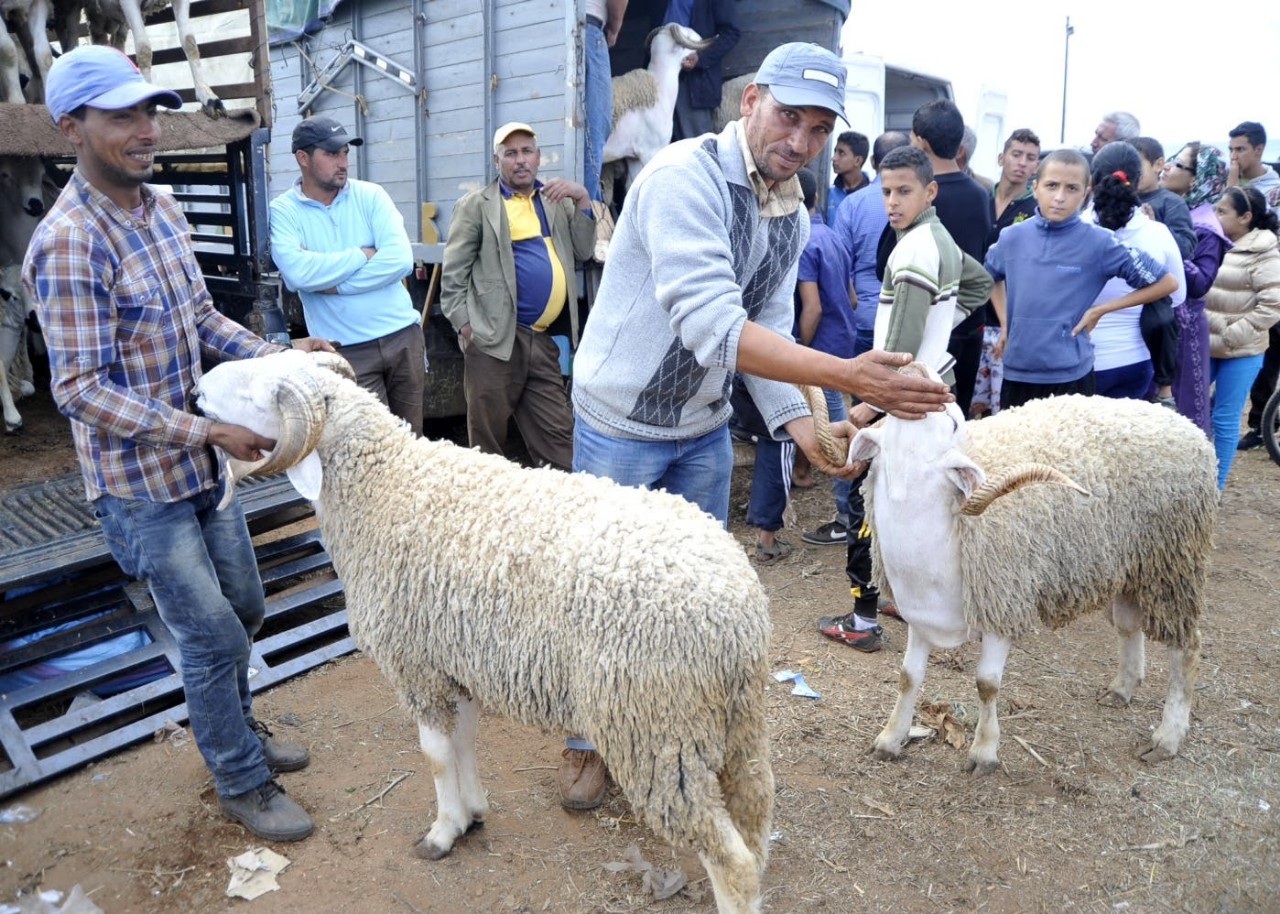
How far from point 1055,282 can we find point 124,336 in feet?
12.7

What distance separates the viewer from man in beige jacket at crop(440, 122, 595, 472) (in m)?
4.79

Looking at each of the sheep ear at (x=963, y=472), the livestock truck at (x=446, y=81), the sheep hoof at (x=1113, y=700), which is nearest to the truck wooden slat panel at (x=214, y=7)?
the livestock truck at (x=446, y=81)

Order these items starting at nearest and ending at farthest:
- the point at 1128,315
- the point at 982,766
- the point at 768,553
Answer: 1. the point at 982,766
2. the point at 1128,315
3. the point at 768,553

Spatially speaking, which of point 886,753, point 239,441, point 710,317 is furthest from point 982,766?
point 239,441

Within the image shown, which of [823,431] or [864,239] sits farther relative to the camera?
[864,239]

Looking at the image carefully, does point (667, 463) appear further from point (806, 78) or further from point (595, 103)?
point (595, 103)

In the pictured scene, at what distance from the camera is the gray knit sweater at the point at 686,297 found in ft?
7.08

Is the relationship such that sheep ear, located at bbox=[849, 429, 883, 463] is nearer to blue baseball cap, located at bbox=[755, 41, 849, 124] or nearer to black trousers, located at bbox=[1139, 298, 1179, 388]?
blue baseball cap, located at bbox=[755, 41, 849, 124]

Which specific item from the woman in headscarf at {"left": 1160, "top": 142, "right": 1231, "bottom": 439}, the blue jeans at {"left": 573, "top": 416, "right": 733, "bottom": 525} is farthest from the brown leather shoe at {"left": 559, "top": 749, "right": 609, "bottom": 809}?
the woman in headscarf at {"left": 1160, "top": 142, "right": 1231, "bottom": 439}

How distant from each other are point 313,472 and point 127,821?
1506mm

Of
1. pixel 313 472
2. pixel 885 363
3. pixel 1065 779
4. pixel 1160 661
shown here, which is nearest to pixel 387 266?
pixel 313 472

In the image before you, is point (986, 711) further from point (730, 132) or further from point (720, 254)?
point (730, 132)

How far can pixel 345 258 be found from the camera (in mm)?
4328

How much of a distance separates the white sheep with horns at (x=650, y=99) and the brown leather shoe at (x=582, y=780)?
4447 mm
